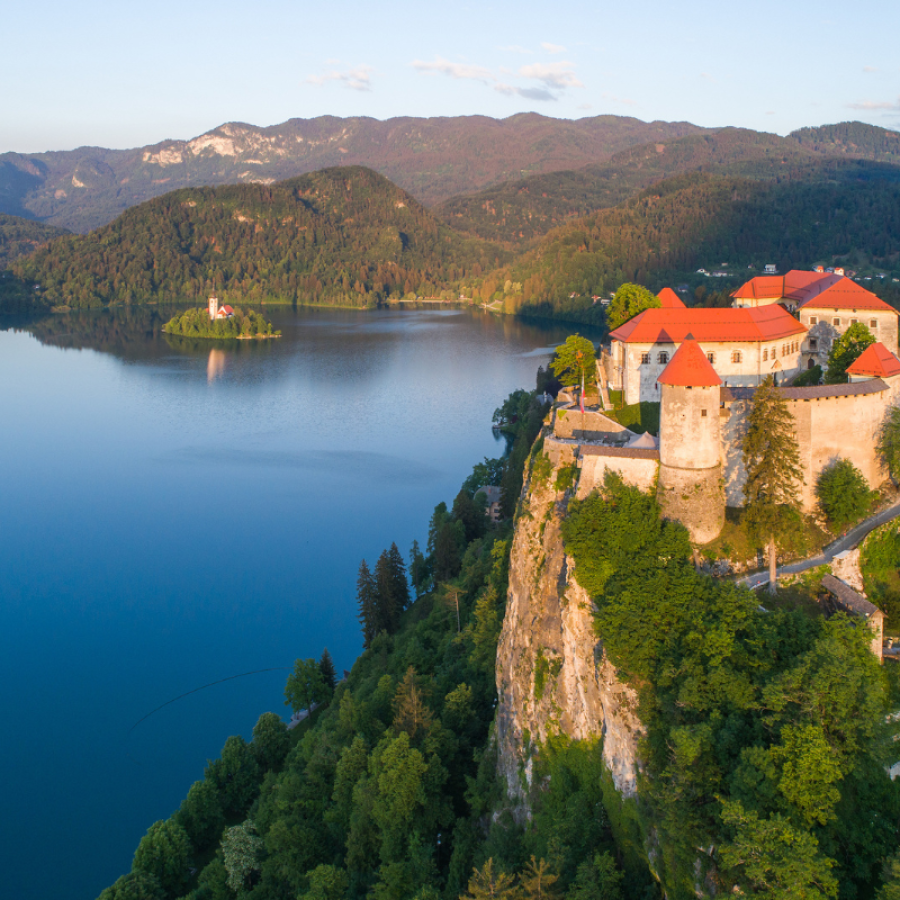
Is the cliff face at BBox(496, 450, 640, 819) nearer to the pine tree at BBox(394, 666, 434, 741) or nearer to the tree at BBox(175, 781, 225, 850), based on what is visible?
the pine tree at BBox(394, 666, 434, 741)

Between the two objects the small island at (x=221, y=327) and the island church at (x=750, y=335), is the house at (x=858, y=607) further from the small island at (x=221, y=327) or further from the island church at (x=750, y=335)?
the small island at (x=221, y=327)

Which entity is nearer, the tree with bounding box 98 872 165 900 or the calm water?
the tree with bounding box 98 872 165 900

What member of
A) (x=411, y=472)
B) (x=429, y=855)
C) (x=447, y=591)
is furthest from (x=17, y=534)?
(x=429, y=855)

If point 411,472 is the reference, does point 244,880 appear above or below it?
below

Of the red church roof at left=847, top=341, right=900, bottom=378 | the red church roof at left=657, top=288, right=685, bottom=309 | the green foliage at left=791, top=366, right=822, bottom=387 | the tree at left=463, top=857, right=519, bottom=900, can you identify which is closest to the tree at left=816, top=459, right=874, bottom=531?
the red church roof at left=847, top=341, right=900, bottom=378

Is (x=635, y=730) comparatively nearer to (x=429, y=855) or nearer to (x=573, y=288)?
(x=429, y=855)

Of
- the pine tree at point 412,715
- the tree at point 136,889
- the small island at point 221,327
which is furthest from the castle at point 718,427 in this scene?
the small island at point 221,327

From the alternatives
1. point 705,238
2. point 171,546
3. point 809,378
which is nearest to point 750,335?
point 809,378

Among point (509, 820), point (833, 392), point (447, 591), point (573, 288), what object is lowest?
point (509, 820)
